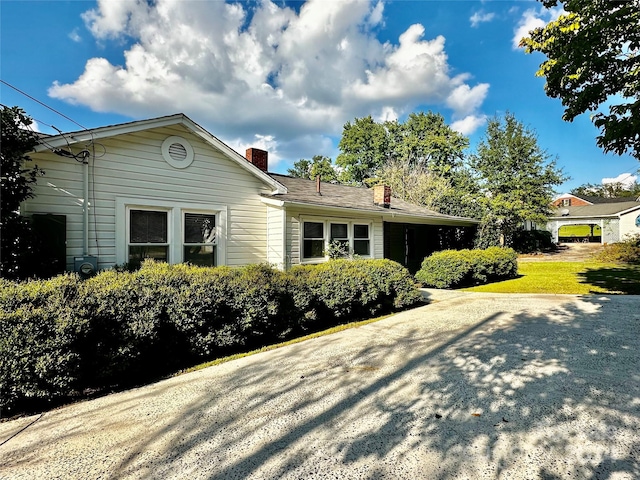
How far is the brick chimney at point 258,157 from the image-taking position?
1116 centimetres

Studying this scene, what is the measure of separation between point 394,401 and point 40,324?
3.93m

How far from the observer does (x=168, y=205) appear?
755 cm

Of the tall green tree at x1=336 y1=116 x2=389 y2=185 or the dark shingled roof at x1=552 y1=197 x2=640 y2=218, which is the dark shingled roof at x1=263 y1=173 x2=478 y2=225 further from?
the dark shingled roof at x1=552 y1=197 x2=640 y2=218

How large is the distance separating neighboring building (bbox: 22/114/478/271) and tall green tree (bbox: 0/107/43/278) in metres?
0.66

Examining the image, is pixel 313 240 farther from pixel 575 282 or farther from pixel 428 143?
pixel 428 143

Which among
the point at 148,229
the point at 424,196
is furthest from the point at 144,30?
the point at 424,196

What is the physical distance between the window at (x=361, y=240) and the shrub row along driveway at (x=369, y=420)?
261 inches

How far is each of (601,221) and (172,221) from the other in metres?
40.8

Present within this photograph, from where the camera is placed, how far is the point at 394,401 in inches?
134

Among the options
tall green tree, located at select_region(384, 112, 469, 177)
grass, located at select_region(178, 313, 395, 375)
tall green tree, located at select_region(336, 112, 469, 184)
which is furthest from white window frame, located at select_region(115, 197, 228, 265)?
tall green tree, located at select_region(336, 112, 469, 184)

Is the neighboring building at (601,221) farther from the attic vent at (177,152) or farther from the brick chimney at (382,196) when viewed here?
the attic vent at (177,152)

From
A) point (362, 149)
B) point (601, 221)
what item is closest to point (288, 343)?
point (362, 149)

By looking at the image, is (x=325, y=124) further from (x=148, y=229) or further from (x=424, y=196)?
(x=148, y=229)

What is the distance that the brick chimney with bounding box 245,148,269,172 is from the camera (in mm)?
11164
